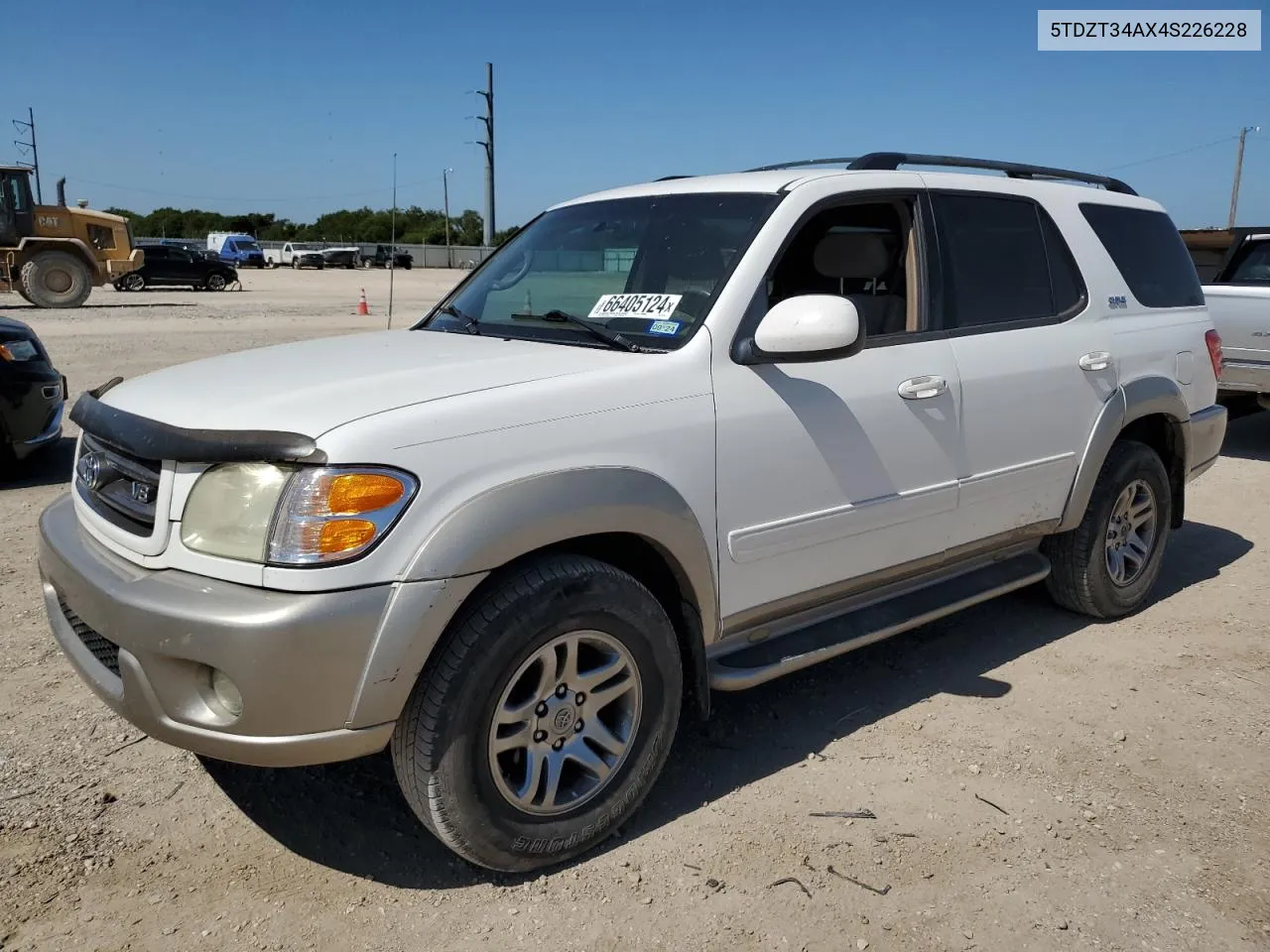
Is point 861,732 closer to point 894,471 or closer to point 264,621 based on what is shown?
point 894,471

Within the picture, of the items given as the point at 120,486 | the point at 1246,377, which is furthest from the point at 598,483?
the point at 1246,377

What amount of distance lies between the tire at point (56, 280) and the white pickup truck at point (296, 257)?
3722 centimetres

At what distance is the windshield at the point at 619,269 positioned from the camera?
318 centimetres

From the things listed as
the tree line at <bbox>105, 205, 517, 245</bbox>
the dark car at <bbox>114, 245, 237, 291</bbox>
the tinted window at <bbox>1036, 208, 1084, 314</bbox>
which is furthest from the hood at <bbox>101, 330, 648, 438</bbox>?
the tree line at <bbox>105, 205, 517, 245</bbox>

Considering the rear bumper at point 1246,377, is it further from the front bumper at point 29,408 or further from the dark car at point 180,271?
the dark car at point 180,271

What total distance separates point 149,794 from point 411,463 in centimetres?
157

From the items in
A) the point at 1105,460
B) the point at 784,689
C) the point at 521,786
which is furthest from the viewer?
the point at 1105,460

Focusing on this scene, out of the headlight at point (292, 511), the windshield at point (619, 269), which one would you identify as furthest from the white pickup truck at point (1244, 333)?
the headlight at point (292, 511)

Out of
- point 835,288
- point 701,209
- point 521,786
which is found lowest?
point 521,786

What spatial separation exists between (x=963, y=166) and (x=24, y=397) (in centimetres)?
591

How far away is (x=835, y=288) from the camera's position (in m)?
3.81

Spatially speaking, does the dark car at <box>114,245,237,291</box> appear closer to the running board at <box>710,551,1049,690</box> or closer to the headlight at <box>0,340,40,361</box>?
the headlight at <box>0,340,40,361</box>

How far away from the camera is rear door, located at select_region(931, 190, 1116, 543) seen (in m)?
3.74

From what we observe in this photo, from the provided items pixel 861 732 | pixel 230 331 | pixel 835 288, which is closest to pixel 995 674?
pixel 861 732
